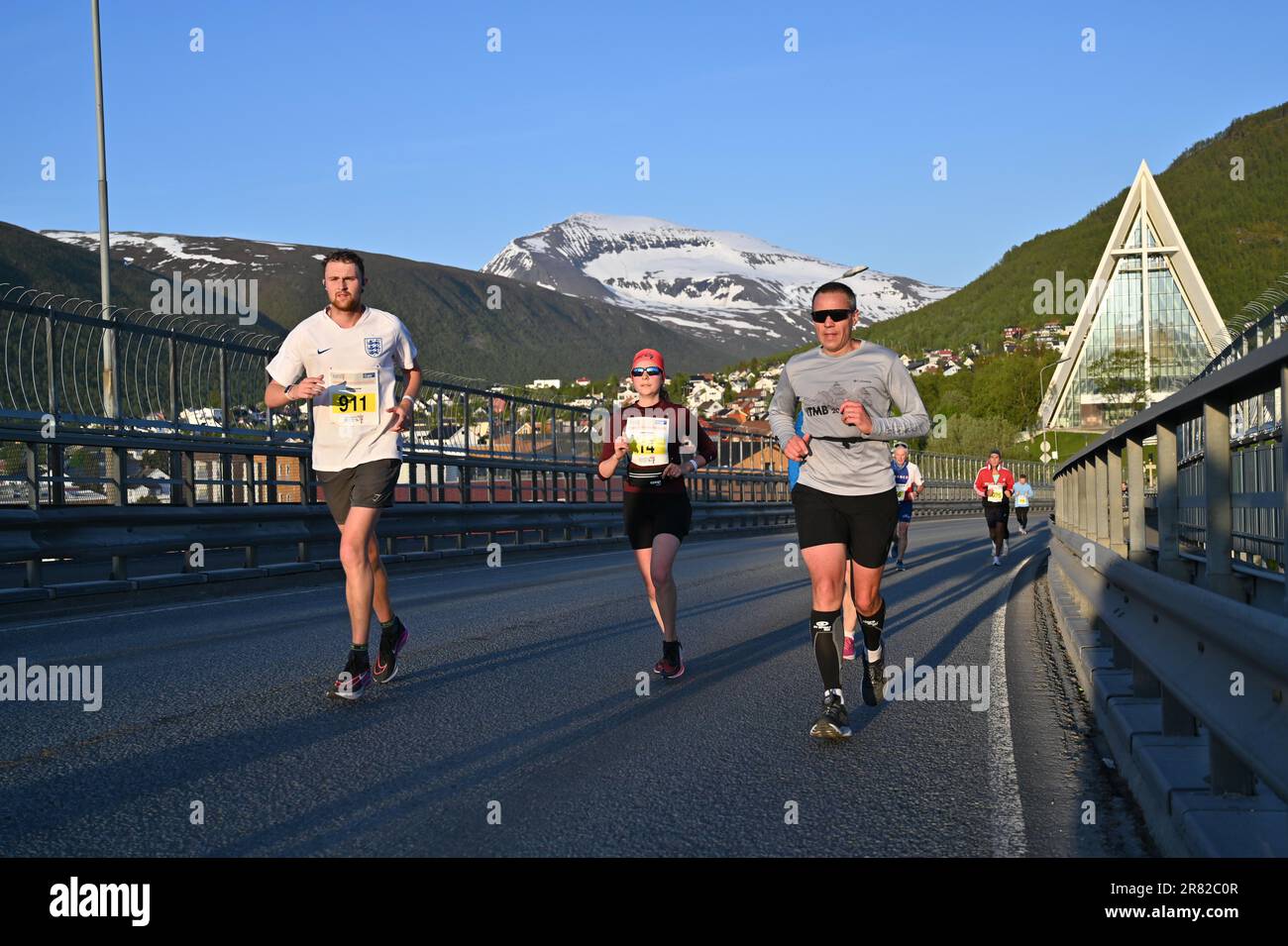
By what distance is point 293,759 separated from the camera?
5.28 metres

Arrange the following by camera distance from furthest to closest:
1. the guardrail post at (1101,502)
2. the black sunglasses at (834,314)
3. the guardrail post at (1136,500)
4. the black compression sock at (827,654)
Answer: the guardrail post at (1101,502)
the guardrail post at (1136,500)
the black sunglasses at (834,314)
the black compression sock at (827,654)

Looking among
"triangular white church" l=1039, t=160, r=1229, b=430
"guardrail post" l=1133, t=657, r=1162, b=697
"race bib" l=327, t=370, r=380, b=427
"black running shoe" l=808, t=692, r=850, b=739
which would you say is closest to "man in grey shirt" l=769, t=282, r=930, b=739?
→ "black running shoe" l=808, t=692, r=850, b=739

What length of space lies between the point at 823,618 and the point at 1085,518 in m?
5.67

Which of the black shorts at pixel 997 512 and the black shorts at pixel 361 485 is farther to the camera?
the black shorts at pixel 997 512

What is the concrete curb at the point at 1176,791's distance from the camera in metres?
3.55

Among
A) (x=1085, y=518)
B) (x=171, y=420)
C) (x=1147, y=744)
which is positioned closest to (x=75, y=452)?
(x=171, y=420)

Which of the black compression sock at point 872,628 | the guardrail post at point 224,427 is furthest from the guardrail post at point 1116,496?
the guardrail post at point 224,427

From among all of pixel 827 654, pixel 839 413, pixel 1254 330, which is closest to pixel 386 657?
pixel 827 654

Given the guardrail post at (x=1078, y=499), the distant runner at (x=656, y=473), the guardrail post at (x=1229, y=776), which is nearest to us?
the guardrail post at (x=1229, y=776)

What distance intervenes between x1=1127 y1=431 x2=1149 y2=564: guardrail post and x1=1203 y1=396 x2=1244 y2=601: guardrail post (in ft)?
7.53

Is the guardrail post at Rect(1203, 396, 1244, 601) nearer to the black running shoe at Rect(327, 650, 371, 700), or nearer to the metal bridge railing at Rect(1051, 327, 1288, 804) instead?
the metal bridge railing at Rect(1051, 327, 1288, 804)

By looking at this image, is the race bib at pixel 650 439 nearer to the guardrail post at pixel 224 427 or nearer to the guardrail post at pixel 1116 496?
the guardrail post at pixel 1116 496

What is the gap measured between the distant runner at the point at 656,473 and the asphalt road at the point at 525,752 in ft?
1.77
